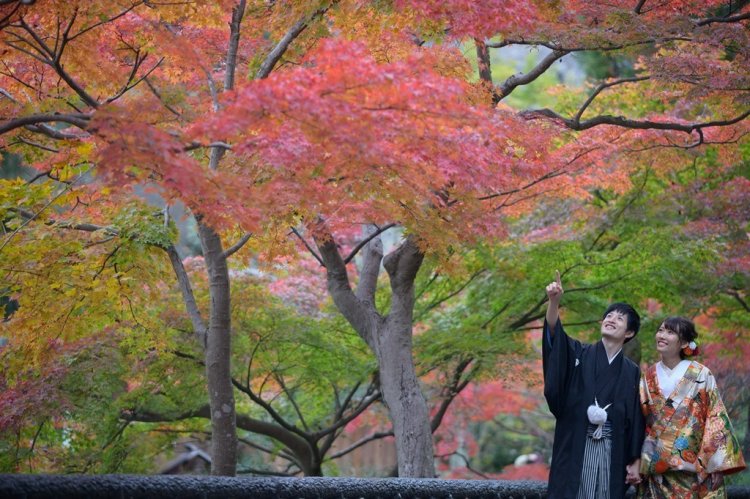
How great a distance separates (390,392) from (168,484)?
3.77 m

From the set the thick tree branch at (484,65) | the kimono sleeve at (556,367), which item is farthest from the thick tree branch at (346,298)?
the kimono sleeve at (556,367)

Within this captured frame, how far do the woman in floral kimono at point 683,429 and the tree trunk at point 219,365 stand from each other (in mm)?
2835

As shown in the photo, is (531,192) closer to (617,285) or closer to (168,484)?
(617,285)

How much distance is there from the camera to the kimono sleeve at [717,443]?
436cm

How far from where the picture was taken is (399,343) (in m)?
7.06

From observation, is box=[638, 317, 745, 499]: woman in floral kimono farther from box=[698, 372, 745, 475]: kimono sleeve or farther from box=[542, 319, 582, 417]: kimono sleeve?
box=[542, 319, 582, 417]: kimono sleeve

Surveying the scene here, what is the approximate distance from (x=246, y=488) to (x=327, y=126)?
1.58m

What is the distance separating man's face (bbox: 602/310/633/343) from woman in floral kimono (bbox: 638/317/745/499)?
0.85ft

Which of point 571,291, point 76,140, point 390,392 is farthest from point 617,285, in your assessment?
point 76,140

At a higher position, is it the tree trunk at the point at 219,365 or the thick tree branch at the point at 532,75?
the thick tree branch at the point at 532,75

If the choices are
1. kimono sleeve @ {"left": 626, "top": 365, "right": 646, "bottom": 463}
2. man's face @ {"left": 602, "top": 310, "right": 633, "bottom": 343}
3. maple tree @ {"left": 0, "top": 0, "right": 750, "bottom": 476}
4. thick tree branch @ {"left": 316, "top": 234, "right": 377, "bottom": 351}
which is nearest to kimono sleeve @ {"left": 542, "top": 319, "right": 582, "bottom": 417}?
man's face @ {"left": 602, "top": 310, "right": 633, "bottom": 343}

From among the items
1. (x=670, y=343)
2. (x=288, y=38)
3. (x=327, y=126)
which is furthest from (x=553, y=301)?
(x=288, y=38)

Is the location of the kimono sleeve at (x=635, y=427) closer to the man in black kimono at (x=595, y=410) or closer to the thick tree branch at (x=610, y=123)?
the man in black kimono at (x=595, y=410)

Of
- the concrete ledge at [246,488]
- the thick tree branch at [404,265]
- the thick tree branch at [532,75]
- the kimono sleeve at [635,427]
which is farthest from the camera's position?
the thick tree branch at [404,265]
